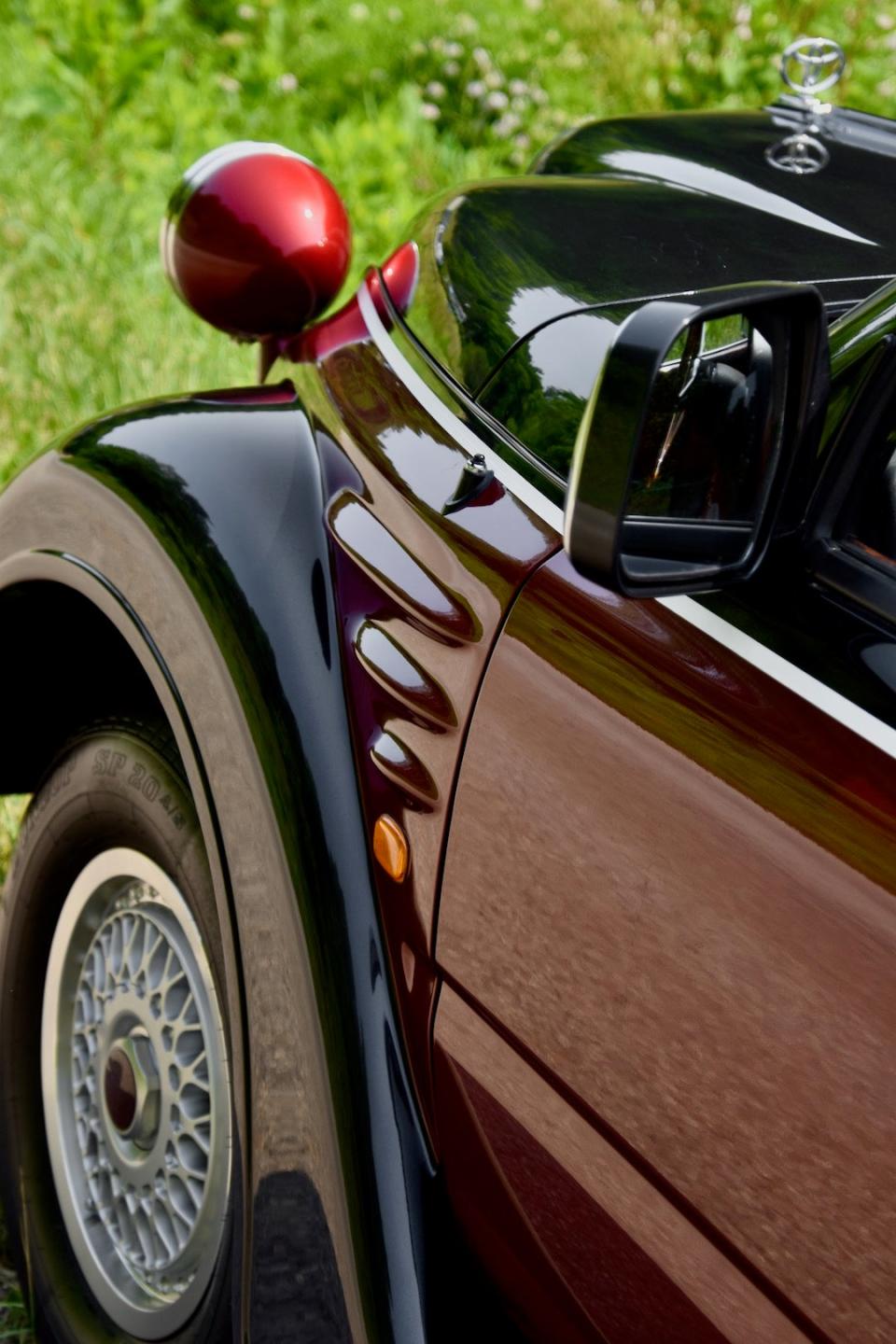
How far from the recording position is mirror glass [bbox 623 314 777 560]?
1209 mm

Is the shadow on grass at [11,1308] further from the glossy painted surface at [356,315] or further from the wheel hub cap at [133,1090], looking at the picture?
the glossy painted surface at [356,315]

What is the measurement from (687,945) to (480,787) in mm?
271

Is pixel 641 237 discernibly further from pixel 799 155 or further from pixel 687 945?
pixel 687 945

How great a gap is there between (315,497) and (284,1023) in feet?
1.92

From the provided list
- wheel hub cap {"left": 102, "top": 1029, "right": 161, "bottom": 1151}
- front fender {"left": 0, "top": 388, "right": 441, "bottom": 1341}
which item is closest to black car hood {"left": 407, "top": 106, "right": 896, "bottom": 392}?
front fender {"left": 0, "top": 388, "right": 441, "bottom": 1341}

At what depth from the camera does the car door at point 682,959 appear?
3.68ft

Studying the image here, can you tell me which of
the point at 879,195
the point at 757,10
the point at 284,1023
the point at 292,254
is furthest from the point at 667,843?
the point at 757,10

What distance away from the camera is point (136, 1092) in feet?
6.38

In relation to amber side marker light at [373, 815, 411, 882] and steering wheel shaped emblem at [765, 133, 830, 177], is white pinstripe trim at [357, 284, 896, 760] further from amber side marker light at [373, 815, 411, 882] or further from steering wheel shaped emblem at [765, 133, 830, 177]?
steering wheel shaped emblem at [765, 133, 830, 177]

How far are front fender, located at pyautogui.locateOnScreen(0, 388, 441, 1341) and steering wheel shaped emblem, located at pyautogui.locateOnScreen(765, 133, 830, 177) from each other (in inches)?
32.8

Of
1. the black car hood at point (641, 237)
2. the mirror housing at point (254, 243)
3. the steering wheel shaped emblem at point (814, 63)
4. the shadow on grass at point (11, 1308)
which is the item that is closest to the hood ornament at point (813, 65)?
the steering wheel shaped emblem at point (814, 63)

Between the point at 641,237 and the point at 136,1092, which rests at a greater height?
the point at 641,237

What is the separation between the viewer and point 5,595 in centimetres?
218

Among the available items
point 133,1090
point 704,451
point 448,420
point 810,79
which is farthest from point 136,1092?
point 810,79
